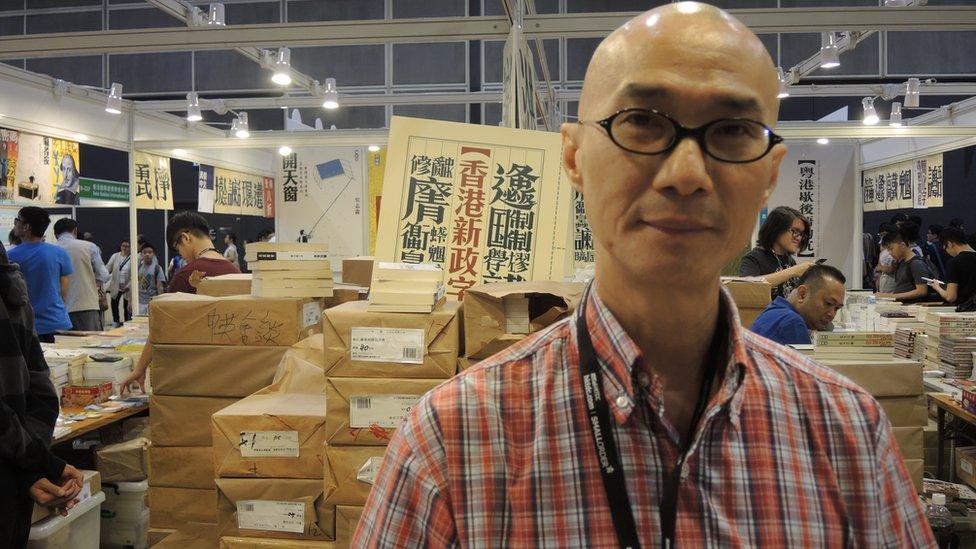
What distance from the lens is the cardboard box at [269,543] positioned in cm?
227

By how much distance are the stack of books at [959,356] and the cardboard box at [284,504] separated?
385 cm

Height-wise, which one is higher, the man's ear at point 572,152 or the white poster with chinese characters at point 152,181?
the white poster with chinese characters at point 152,181

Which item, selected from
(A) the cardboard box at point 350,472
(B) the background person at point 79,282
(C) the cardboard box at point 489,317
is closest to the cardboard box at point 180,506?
(A) the cardboard box at point 350,472

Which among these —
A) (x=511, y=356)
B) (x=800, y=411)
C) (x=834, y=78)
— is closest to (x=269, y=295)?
(x=511, y=356)

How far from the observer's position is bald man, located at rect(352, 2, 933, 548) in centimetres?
75

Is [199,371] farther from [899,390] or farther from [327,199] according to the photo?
[327,199]

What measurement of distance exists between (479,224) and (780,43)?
6.76 meters

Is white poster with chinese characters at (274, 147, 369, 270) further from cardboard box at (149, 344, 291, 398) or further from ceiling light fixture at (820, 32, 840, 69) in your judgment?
cardboard box at (149, 344, 291, 398)

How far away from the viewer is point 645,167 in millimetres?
763

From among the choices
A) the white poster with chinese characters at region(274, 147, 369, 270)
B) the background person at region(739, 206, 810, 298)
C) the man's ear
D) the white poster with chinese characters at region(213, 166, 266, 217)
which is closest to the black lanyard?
the man's ear

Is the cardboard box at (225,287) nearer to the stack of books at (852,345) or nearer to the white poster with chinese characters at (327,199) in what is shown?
the stack of books at (852,345)

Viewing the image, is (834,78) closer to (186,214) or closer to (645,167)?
(186,214)

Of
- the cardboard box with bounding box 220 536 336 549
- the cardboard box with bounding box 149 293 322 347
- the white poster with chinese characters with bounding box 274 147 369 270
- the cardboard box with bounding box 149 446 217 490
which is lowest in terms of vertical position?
the cardboard box with bounding box 220 536 336 549

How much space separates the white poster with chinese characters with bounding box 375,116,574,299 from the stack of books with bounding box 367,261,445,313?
11.6 inches
